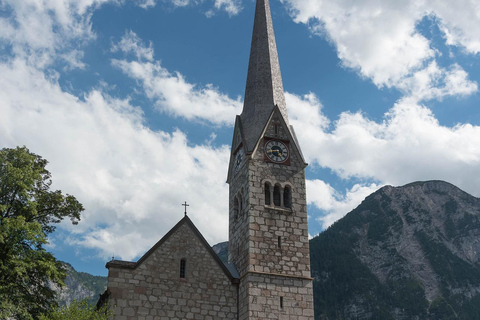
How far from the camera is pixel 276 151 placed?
3412 centimetres

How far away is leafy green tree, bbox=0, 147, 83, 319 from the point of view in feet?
85.6

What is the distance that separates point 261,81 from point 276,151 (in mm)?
6420

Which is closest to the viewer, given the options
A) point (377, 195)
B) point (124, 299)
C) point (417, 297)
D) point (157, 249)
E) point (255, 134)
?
point (124, 299)

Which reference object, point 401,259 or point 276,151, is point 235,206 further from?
point 401,259

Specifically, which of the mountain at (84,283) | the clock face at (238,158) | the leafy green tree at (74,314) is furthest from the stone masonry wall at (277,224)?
the mountain at (84,283)

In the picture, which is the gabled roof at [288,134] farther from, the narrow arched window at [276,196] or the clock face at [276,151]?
the narrow arched window at [276,196]

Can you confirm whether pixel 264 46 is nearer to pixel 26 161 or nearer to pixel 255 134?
pixel 255 134

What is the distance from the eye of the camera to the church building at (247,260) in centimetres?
2870

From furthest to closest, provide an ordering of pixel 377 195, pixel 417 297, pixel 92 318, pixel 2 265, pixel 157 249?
1. pixel 377 195
2. pixel 417 297
3. pixel 157 249
4. pixel 2 265
5. pixel 92 318

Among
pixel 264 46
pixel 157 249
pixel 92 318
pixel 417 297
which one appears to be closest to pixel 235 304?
pixel 157 249

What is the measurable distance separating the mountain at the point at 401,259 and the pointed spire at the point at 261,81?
12153 centimetres

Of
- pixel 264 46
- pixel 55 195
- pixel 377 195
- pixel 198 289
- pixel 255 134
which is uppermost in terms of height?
pixel 377 195

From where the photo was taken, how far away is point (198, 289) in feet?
97.2

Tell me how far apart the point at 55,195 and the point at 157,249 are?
604cm
